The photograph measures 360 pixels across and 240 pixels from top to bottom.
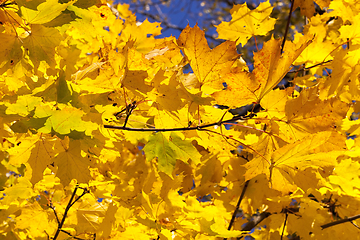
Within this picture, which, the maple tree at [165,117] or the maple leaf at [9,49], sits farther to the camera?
the maple leaf at [9,49]

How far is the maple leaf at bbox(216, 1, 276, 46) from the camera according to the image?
1539 millimetres

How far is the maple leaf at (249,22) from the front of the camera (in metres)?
1.54

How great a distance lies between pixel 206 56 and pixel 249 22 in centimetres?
76

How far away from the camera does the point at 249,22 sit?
155cm

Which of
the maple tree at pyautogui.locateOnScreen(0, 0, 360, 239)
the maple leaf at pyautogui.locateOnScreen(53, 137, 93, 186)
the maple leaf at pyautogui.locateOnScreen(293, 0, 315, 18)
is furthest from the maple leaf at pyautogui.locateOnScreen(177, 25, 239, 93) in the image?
the maple leaf at pyautogui.locateOnScreen(293, 0, 315, 18)

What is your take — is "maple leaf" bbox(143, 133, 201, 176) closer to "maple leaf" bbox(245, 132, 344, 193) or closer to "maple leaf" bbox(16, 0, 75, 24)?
"maple leaf" bbox(245, 132, 344, 193)

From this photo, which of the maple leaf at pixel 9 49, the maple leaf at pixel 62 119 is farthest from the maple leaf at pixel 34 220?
the maple leaf at pixel 62 119

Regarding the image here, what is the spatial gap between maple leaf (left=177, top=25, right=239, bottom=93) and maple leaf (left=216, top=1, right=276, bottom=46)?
2.31 ft

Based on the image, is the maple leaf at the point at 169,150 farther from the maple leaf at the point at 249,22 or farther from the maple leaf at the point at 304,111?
the maple leaf at the point at 249,22

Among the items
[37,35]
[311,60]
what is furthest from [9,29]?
[311,60]

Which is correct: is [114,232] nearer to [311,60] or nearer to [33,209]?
[33,209]

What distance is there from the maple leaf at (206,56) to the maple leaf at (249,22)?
0.70m

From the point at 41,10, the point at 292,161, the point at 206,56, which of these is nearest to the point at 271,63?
the point at 206,56

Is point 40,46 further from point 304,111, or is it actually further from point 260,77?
point 304,111
